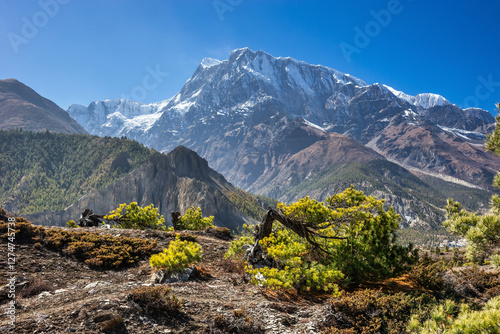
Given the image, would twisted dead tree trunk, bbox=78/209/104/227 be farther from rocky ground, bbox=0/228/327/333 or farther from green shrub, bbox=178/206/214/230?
rocky ground, bbox=0/228/327/333

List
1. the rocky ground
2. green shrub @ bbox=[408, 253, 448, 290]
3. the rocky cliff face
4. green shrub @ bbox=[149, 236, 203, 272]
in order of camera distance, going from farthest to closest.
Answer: the rocky cliff face → green shrub @ bbox=[149, 236, 203, 272] → green shrub @ bbox=[408, 253, 448, 290] → the rocky ground

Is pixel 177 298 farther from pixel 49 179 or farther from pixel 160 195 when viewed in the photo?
pixel 49 179

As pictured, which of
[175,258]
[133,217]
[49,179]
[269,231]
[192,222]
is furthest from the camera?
[49,179]

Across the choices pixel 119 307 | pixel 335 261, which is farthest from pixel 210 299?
pixel 335 261

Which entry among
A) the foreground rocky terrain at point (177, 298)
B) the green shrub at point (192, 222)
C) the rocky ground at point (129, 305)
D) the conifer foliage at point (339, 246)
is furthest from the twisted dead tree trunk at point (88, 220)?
the conifer foliage at point (339, 246)

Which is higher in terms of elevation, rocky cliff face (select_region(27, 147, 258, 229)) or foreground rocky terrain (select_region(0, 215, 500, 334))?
foreground rocky terrain (select_region(0, 215, 500, 334))

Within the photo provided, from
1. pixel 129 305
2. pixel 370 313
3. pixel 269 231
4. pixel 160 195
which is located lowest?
pixel 160 195

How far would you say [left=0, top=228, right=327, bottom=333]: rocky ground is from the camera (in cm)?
532

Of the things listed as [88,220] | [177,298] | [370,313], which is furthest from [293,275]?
[88,220]

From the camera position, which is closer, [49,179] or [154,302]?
[154,302]

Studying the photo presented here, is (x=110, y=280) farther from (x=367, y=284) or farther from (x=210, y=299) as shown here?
(x=367, y=284)

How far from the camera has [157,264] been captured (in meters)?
9.25

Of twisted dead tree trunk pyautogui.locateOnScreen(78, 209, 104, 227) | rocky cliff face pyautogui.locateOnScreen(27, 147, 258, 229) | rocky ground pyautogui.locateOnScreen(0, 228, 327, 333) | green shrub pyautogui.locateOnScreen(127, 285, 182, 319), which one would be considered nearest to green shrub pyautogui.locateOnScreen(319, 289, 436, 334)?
rocky ground pyautogui.locateOnScreen(0, 228, 327, 333)

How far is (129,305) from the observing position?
5.94 metres
